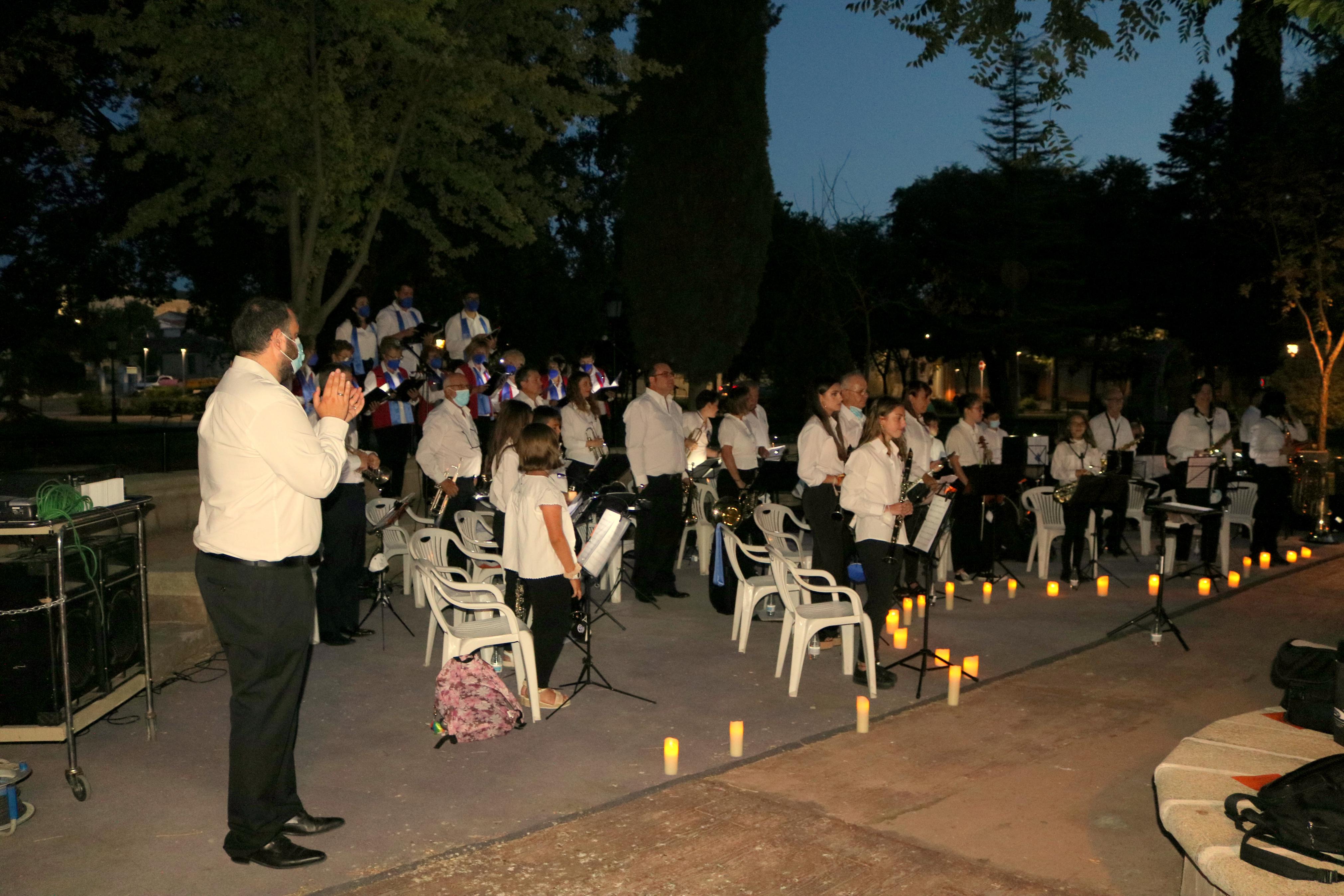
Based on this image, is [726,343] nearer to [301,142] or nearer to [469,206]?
[469,206]

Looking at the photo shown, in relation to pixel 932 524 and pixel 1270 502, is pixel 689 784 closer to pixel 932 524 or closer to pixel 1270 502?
pixel 932 524

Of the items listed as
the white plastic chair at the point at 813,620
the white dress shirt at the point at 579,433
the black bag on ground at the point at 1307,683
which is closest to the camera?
the black bag on ground at the point at 1307,683

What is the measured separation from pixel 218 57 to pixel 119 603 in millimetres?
6957

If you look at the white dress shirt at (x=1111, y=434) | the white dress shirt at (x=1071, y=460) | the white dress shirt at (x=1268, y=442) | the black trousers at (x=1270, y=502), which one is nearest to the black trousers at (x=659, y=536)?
the white dress shirt at (x=1071, y=460)

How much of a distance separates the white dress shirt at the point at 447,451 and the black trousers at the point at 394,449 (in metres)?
2.45

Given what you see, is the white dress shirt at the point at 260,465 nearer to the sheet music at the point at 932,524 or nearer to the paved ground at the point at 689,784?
the paved ground at the point at 689,784

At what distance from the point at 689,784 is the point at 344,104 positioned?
8.73 meters

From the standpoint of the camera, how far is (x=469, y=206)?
1416cm

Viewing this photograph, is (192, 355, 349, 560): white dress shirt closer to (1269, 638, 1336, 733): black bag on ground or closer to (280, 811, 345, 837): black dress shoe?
(280, 811, 345, 837): black dress shoe

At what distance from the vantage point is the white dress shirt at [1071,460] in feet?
35.6

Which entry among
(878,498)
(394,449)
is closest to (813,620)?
(878,498)

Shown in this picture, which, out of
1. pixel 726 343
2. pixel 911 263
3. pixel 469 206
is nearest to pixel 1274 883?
pixel 469 206

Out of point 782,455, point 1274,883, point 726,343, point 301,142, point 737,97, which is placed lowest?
point 1274,883

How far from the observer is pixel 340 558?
773cm
